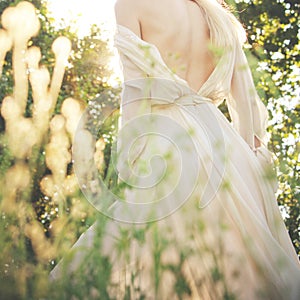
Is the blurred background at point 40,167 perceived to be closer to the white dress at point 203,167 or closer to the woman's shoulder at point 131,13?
the white dress at point 203,167

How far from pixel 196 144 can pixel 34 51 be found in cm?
121

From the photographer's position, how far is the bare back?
8.36 ft

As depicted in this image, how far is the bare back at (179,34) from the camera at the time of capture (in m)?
2.55

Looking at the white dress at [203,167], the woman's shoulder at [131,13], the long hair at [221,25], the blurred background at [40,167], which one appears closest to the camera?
the blurred background at [40,167]

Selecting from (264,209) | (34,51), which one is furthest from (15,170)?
(264,209)

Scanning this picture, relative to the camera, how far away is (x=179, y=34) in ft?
8.48

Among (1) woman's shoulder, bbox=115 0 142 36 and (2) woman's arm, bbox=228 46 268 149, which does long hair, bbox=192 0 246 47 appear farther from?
(1) woman's shoulder, bbox=115 0 142 36

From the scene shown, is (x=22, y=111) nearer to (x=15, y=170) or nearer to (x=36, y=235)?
(x=15, y=170)

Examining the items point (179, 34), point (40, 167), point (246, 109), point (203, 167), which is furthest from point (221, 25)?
point (40, 167)

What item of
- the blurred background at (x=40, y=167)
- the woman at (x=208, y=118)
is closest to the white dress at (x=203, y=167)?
the woman at (x=208, y=118)

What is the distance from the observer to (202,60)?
8.66ft

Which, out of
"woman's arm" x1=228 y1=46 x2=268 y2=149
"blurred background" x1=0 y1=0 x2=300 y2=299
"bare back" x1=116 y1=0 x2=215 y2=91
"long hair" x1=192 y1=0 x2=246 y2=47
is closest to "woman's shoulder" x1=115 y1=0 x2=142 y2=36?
"bare back" x1=116 y1=0 x2=215 y2=91

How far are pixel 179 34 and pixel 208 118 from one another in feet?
1.14

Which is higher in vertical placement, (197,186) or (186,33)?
(186,33)
